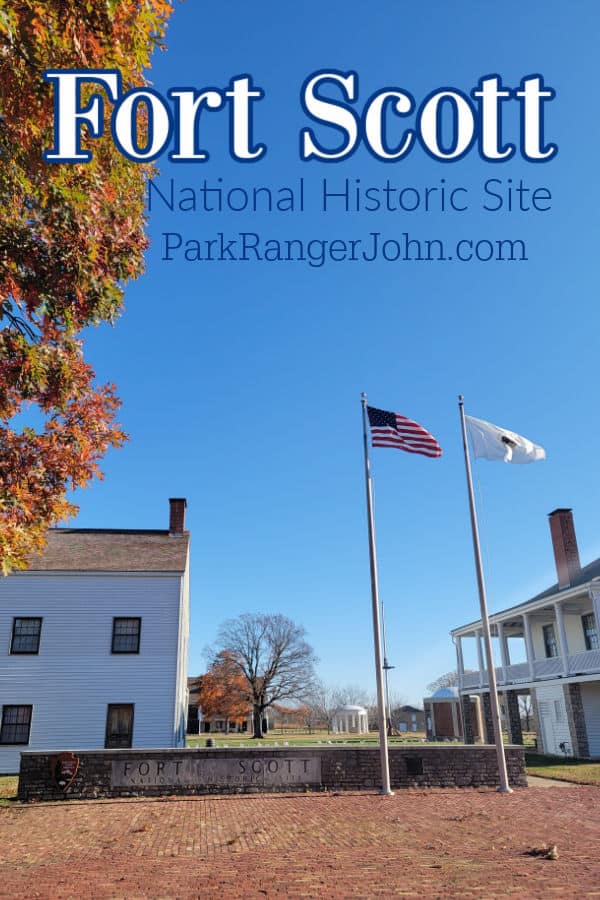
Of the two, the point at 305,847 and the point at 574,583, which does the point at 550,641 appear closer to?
the point at 574,583

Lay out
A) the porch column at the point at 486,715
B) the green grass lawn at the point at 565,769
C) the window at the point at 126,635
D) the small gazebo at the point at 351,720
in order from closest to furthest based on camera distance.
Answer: the green grass lawn at the point at 565,769, the window at the point at 126,635, the porch column at the point at 486,715, the small gazebo at the point at 351,720

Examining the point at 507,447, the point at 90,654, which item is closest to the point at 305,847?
the point at 507,447

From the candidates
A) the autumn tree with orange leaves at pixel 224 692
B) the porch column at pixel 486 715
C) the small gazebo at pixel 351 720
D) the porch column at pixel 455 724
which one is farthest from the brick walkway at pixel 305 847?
the small gazebo at pixel 351 720

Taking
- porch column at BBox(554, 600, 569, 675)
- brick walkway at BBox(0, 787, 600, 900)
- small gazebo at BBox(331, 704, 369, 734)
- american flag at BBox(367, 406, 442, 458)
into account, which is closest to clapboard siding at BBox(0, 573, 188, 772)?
brick walkway at BBox(0, 787, 600, 900)

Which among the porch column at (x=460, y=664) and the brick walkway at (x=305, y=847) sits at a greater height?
the porch column at (x=460, y=664)

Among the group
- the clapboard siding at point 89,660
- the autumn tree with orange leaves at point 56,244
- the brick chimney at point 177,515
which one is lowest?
the clapboard siding at point 89,660

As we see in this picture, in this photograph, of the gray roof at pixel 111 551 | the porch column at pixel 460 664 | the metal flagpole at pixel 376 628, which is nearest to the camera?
the metal flagpole at pixel 376 628

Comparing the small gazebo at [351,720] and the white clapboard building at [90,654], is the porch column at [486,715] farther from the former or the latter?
the small gazebo at [351,720]

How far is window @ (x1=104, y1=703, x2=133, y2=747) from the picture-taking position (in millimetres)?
22000

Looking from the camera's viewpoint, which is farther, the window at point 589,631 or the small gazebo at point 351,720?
the small gazebo at point 351,720

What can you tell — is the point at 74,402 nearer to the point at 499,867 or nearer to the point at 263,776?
the point at 499,867

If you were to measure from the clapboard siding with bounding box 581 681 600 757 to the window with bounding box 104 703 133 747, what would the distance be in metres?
16.7

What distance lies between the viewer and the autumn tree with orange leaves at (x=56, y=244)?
621cm

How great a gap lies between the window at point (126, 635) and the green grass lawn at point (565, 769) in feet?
44.1
